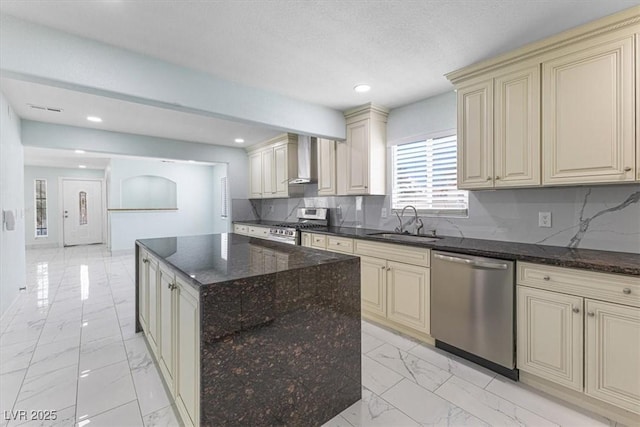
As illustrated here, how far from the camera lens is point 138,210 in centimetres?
724

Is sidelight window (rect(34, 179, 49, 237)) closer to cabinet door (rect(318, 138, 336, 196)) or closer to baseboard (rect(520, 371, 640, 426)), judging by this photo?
cabinet door (rect(318, 138, 336, 196))

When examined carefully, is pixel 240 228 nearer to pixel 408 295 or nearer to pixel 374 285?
pixel 374 285

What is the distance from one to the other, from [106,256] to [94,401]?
5980 mm

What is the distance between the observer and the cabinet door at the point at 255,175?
563cm

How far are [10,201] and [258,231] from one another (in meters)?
2.98

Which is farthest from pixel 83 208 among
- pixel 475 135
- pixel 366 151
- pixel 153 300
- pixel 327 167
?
pixel 475 135

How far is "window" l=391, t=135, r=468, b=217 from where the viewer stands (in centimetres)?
298

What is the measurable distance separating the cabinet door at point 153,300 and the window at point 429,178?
8.49 ft

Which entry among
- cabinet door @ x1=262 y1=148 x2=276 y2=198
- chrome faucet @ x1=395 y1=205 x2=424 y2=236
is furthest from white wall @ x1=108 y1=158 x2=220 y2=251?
chrome faucet @ x1=395 y1=205 x2=424 y2=236

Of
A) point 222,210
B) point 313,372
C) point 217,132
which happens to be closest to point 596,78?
point 313,372

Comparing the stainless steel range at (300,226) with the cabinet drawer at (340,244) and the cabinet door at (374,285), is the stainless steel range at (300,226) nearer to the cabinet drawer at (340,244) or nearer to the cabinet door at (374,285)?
the cabinet drawer at (340,244)

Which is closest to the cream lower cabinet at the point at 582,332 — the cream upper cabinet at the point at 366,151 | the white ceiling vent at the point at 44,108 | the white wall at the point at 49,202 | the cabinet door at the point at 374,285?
the cabinet door at the point at 374,285

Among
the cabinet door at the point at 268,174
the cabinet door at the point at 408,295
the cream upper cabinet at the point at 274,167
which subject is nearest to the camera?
the cabinet door at the point at 408,295

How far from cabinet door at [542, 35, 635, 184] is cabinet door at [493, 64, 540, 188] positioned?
6 cm
